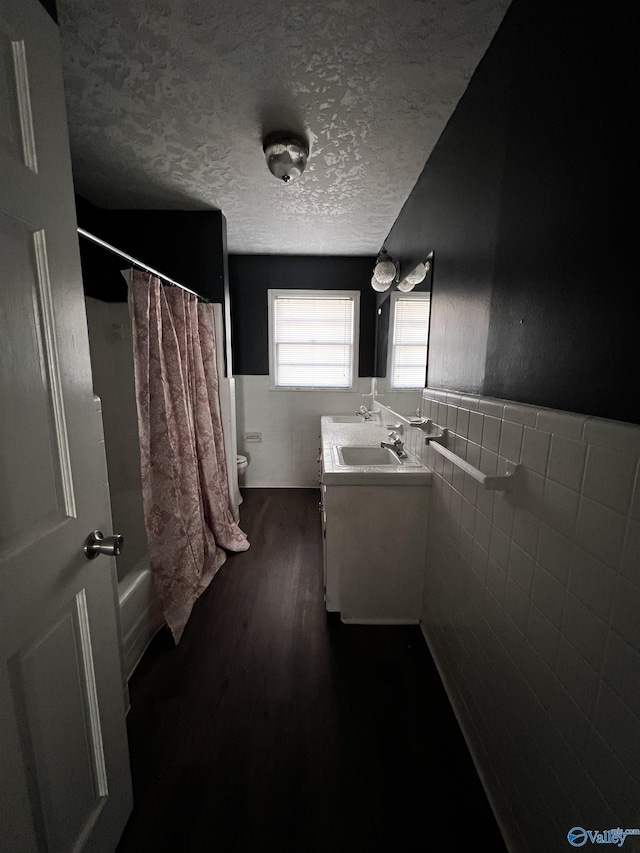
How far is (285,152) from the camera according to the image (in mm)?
1524

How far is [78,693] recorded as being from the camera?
2.42ft

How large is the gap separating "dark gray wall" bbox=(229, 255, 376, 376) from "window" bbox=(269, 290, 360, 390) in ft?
0.25

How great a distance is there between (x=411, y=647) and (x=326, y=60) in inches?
97.3

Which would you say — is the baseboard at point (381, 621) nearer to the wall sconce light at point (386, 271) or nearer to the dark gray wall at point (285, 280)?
the wall sconce light at point (386, 271)

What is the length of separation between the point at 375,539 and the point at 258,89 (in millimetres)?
2009

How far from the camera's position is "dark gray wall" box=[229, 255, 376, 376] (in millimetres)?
3219

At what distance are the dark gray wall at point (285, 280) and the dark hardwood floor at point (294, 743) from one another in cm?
262

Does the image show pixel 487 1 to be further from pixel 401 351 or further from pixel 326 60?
pixel 401 351

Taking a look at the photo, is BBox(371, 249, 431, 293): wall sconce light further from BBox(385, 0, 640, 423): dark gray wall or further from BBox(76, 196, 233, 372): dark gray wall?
BBox(76, 196, 233, 372): dark gray wall

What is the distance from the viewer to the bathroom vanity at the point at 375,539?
158cm

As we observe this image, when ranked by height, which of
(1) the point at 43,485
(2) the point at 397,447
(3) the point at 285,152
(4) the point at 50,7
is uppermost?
(3) the point at 285,152

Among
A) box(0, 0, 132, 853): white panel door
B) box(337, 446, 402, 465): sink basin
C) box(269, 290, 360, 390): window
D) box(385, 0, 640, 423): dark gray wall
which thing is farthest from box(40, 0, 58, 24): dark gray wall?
box(269, 290, 360, 390): window

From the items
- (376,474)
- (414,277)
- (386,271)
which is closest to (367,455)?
(376,474)

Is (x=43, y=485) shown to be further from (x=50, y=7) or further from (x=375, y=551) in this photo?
(x=375, y=551)
